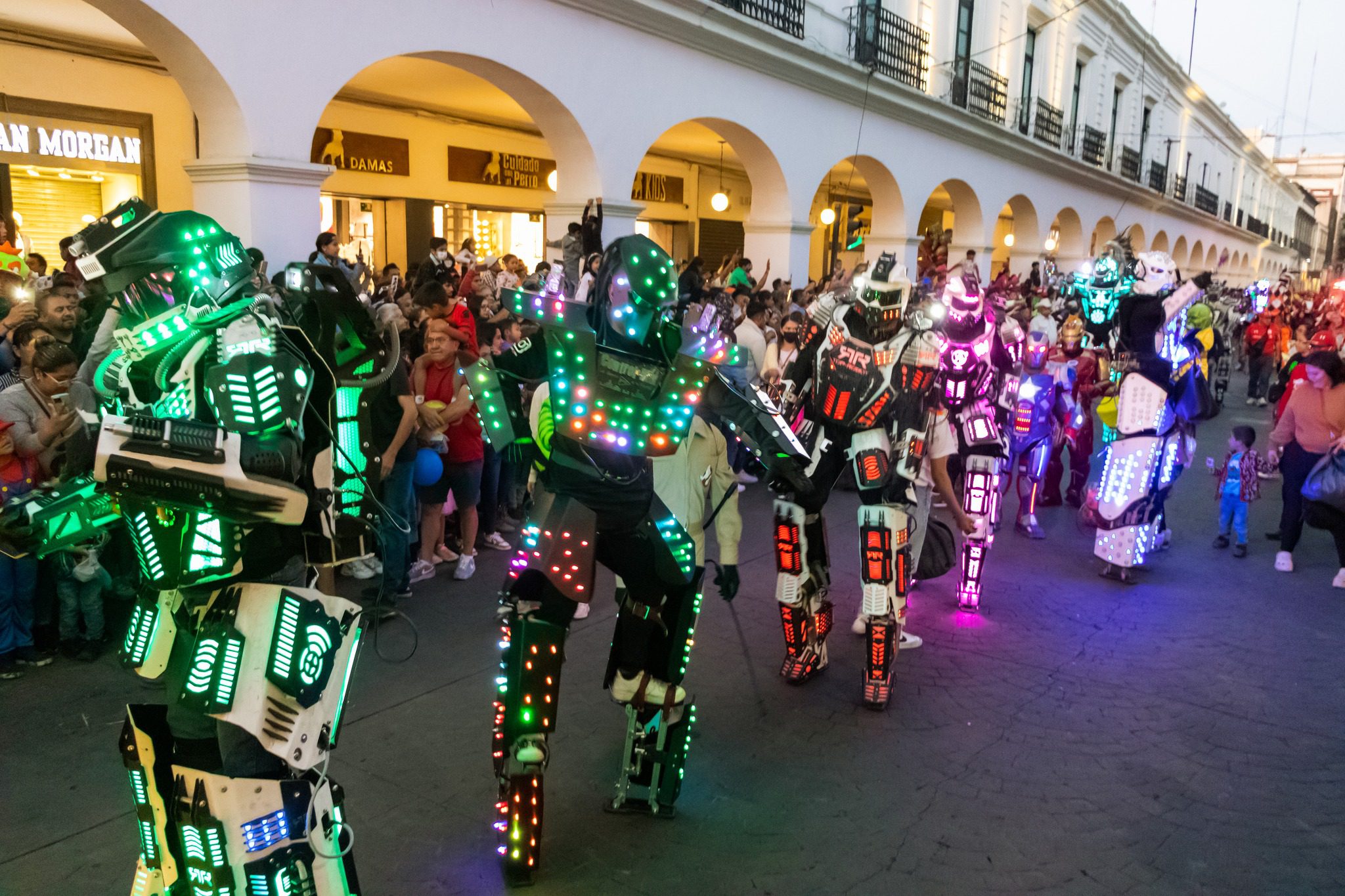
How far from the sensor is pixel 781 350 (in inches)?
402

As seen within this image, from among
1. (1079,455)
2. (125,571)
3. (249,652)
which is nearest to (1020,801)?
(249,652)

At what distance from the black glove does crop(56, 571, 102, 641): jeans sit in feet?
11.2

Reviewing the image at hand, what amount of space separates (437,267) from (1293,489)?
26.1 feet

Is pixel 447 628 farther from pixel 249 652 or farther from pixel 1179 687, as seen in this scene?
pixel 1179 687

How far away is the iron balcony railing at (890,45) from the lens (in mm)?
15867

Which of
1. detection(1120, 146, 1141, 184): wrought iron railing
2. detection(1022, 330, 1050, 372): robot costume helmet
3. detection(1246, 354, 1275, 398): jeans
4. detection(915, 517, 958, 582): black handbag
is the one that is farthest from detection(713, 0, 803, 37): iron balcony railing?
detection(1120, 146, 1141, 184): wrought iron railing

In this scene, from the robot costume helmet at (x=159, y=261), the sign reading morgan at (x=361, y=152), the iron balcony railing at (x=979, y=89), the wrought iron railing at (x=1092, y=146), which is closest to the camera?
the robot costume helmet at (x=159, y=261)

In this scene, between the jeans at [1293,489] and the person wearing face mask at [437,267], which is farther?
the person wearing face mask at [437,267]

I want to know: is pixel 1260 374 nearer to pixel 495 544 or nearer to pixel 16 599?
pixel 495 544

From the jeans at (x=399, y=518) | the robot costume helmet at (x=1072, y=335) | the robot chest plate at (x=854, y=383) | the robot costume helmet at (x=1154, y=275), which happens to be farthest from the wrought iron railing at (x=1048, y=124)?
the jeans at (x=399, y=518)

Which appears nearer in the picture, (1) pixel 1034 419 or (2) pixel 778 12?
(1) pixel 1034 419

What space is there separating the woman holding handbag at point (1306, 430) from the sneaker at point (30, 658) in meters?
8.38

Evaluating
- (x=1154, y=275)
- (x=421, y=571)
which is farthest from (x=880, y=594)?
(x=1154, y=275)

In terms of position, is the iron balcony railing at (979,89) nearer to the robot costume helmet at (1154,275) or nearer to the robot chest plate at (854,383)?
the robot costume helmet at (1154,275)
